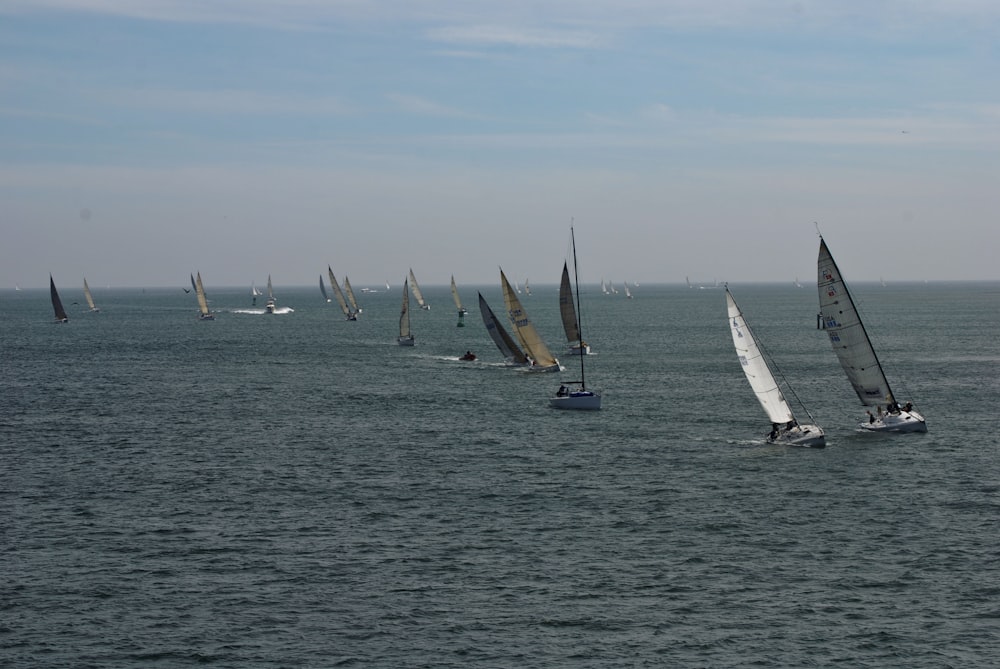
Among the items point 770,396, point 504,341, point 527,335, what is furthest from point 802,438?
point 504,341

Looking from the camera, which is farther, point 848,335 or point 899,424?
point 848,335

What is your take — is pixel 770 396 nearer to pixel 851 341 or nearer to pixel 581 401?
pixel 851 341

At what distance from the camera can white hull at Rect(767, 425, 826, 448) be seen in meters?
71.7

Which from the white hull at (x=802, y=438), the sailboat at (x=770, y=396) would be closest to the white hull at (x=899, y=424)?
the sailboat at (x=770, y=396)

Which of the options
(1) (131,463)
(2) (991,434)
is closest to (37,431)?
(1) (131,463)

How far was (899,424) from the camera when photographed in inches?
3000

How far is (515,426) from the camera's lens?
83688 mm

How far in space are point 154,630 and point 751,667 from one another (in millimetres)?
19735

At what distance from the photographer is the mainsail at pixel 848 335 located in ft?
260

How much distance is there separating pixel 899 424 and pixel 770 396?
8923 mm

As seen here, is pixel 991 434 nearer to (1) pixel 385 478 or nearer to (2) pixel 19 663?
(1) pixel 385 478

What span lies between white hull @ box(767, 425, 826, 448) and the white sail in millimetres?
1731

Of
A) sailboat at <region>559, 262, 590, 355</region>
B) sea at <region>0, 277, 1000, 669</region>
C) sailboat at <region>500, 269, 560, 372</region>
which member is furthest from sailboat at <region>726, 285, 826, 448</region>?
sailboat at <region>559, 262, 590, 355</region>

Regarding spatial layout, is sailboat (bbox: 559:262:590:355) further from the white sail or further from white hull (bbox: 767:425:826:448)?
white hull (bbox: 767:425:826:448)
